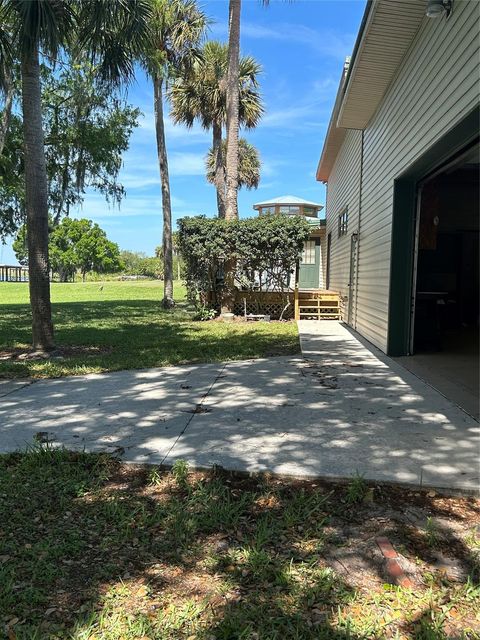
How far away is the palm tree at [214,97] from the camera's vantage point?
62.2ft

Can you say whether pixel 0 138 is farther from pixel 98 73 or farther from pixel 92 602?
pixel 92 602

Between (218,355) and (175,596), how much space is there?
5.43 metres

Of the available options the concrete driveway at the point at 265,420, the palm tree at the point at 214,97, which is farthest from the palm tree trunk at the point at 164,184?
the concrete driveway at the point at 265,420

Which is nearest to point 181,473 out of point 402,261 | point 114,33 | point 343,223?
point 402,261

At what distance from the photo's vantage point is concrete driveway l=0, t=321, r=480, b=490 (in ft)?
10.6

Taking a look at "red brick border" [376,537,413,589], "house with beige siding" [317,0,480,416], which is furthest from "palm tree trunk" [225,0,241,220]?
"red brick border" [376,537,413,589]

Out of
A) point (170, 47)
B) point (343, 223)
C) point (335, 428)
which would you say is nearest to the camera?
point (335, 428)

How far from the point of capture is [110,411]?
4.46 m

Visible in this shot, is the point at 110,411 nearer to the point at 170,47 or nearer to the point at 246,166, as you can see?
the point at 170,47

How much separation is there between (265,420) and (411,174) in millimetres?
4299

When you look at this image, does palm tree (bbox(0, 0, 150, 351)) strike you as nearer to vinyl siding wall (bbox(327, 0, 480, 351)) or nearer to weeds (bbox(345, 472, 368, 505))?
vinyl siding wall (bbox(327, 0, 480, 351))

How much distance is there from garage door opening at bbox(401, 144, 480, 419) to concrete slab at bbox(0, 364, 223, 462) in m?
3.17

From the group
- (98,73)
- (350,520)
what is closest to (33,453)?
(350,520)

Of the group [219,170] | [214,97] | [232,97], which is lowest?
[219,170]
